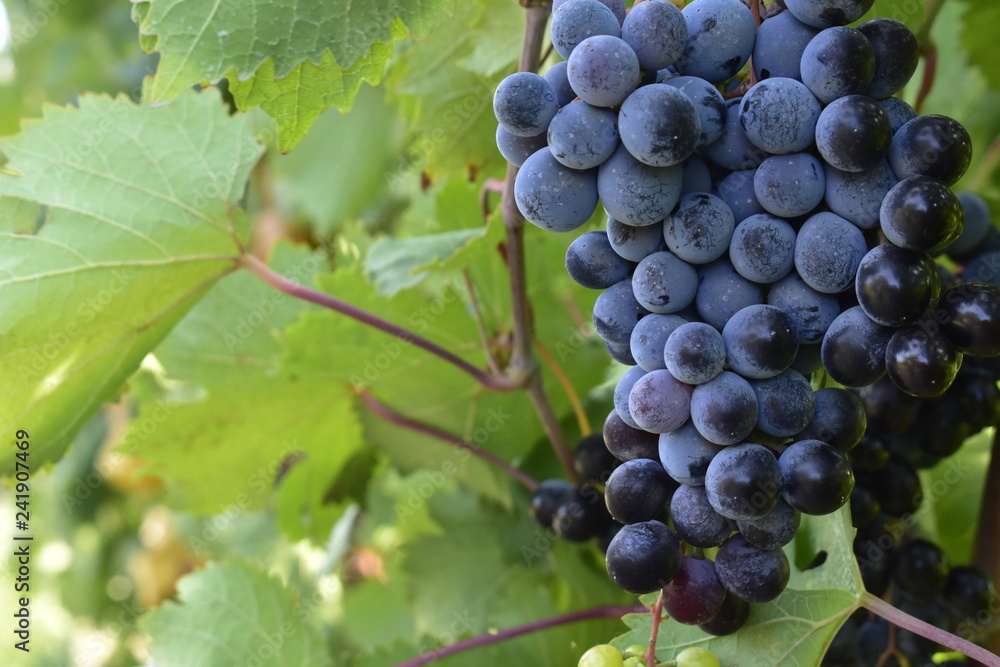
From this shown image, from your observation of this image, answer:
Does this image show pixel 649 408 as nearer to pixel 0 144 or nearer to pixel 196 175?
pixel 196 175

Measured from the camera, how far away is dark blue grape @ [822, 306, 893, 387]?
0.49 m

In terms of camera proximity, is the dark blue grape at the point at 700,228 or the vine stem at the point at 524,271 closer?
the dark blue grape at the point at 700,228

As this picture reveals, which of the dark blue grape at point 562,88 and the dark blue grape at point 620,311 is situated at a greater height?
the dark blue grape at point 562,88

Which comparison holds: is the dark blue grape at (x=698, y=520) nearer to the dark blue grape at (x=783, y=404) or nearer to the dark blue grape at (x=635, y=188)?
the dark blue grape at (x=783, y=404)

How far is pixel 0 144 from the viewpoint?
82 centimetres

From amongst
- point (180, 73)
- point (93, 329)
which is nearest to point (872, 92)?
point (180, 73)

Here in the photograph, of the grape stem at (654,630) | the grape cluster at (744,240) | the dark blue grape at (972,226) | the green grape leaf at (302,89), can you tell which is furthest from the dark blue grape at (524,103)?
the dark blue grape at (972,226)

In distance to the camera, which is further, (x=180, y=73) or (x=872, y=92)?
(x=180, y=73)

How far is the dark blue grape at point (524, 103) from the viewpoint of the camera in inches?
19.3

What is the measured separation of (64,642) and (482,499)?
1974 millimetres

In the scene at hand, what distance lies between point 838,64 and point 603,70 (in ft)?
0.47

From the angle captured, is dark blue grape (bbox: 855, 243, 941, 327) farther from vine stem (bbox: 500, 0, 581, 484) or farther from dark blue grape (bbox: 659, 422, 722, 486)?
vine stem (bbox: 500, 0, 581, 484)

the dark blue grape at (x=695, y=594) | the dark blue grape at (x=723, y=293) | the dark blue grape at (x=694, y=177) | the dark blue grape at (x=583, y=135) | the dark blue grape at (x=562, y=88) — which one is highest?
the dark blue grape at (x=562, y=88)

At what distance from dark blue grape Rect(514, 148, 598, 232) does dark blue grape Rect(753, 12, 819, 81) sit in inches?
5.3
